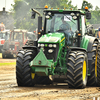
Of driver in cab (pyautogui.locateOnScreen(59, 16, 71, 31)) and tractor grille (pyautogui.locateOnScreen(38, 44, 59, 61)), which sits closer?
tractor grille (pyautogui.locateOnScreen(38, 44, 59, 61))

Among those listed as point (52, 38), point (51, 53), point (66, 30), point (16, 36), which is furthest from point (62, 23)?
point (16, 36)

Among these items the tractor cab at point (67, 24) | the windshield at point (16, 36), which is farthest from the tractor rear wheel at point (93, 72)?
the windshield at point (16, 36)

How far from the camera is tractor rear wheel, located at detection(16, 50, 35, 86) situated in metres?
10.5

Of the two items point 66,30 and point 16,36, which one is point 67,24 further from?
point 16,36

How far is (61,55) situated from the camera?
10.9 metres

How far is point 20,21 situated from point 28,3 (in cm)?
726

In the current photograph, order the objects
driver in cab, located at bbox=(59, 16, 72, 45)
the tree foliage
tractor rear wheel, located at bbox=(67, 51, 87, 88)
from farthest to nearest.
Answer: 1. the tree foliage
2. driver in cab, located at bbox=(59, 16, 72, 45)
3. tractor rear wheel, located at bbox=(67, 51, 87, 88)

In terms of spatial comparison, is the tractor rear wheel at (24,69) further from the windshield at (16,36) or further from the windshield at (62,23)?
the windshield at (16,36)

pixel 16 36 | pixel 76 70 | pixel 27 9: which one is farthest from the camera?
pixel 27 9

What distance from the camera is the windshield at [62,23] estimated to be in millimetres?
11430

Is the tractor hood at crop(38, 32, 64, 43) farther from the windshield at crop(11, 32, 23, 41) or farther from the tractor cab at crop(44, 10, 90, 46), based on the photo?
the windshield at crop(11, 32, 23, 41)

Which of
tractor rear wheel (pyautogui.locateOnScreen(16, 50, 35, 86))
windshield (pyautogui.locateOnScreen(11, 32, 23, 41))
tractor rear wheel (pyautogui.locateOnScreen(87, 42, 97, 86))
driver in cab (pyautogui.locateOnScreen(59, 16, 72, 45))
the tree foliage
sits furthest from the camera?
the tree foliage

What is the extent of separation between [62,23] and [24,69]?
211 cm

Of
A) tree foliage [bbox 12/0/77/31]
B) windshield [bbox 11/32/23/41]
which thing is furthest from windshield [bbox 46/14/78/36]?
tree foliage [bbox 12/0/77/31]
